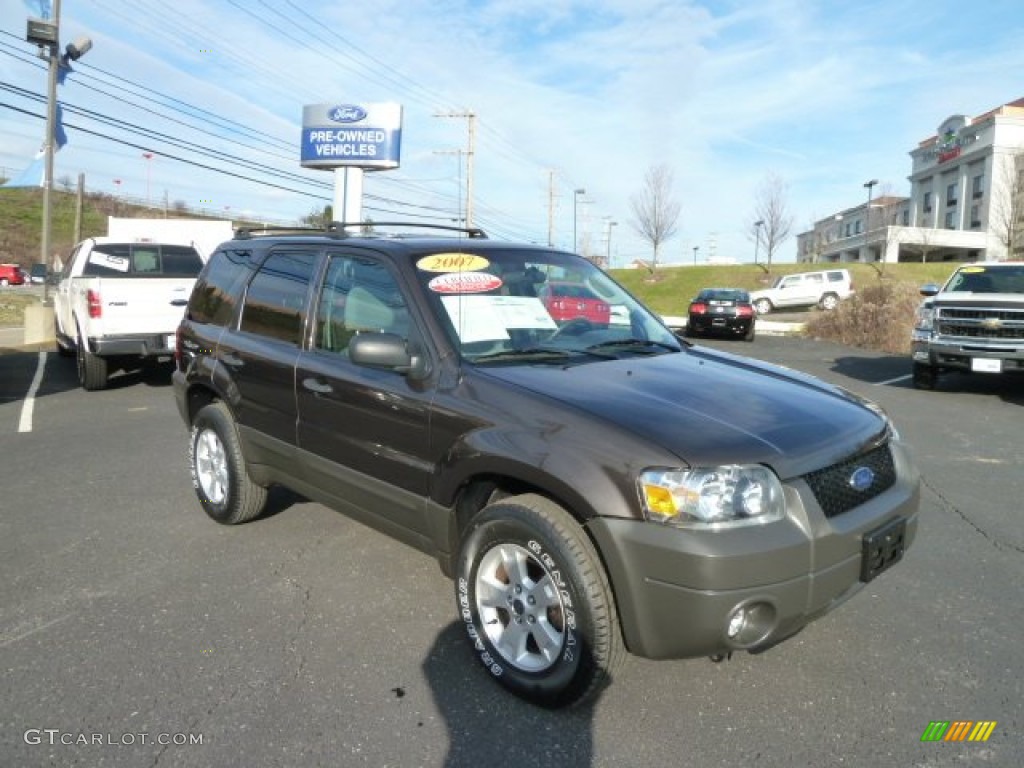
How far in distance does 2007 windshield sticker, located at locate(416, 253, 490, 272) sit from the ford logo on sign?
89.6 feet

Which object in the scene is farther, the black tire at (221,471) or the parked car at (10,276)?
the parked car at (10,276)

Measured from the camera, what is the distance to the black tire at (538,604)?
2562 mm

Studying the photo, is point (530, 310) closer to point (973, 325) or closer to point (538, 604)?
point (538, 604)

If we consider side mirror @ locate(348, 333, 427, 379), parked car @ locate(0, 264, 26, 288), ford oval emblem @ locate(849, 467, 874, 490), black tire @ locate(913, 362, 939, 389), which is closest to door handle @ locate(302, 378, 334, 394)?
→ side mirror @ locate(348, 333, 427, 379)

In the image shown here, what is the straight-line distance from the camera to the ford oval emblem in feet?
9.20

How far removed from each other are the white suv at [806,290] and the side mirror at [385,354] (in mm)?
31229

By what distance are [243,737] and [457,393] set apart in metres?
1.44

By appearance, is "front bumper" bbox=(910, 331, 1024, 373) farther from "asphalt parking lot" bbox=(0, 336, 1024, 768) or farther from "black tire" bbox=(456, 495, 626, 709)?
"black tire" bbox=(456, 495, 626, 709)

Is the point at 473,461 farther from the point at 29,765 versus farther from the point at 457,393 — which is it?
the point at 29,765

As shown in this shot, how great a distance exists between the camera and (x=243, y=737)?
103 inches

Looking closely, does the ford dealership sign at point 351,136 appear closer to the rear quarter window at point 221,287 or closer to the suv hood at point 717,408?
the rear quarter window at point 221,287

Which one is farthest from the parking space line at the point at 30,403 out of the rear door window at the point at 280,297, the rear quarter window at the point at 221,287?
the rear door window at the point at 280,297

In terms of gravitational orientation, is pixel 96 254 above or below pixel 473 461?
above

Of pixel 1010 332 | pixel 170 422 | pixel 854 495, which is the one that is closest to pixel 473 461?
pixel 854 495
